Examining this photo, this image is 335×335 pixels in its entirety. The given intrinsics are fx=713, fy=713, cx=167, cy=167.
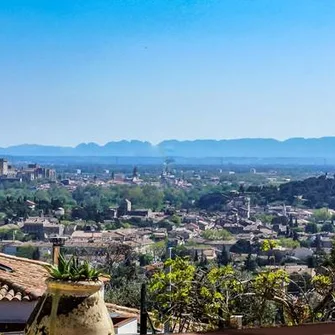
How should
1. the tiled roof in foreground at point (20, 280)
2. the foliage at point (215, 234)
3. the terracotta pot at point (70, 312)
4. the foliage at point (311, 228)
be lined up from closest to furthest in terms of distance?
the terracotta pot at point (70, 312), the tiled roof in foreground at point (20, 280), the foliage at point (215, 234), the foliage at point (311, 228)

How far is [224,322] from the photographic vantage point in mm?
5781

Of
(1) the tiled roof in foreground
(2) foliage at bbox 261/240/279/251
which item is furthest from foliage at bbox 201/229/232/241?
(2) foliage at bbox 261/240/279/251

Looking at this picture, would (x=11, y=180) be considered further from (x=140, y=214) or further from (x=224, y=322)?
(x=224, y=322)

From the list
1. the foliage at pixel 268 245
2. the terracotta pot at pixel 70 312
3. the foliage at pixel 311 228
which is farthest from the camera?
the foliage at pixel 311 228

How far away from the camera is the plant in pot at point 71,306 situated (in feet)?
7.77

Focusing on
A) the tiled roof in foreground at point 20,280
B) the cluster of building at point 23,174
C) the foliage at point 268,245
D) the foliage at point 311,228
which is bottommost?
the foliage at point 311,228

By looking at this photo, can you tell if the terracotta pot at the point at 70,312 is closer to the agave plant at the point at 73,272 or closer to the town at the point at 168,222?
the agave plant at the point at 73,272

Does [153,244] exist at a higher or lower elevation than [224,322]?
lower

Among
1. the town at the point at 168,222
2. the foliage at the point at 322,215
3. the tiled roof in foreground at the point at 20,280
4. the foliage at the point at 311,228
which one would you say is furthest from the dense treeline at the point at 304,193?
the tiled roof in foreground at the point at 20,280

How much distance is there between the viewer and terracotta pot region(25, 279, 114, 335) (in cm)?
237

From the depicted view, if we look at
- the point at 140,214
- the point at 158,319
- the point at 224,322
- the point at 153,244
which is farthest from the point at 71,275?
the point at 140,214

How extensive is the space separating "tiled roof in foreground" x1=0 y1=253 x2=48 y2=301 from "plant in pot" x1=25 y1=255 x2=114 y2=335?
3192mm

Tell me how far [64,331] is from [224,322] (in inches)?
141

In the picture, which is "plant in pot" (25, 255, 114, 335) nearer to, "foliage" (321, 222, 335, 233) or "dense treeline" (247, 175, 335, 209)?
"foliage" (321, 222, 335, 233)
